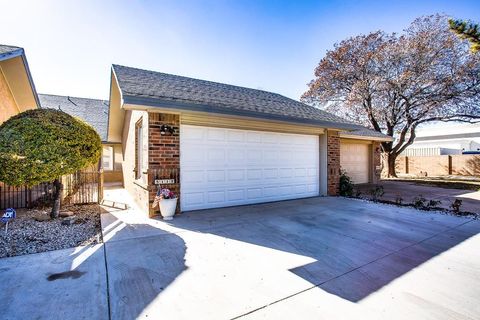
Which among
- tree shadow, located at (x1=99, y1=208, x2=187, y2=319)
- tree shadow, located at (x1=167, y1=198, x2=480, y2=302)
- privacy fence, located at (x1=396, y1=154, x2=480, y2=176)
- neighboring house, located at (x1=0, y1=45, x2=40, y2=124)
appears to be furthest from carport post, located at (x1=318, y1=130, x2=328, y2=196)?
privacy fence, located at (x1=396, y1=154, x2=480, y2=176)

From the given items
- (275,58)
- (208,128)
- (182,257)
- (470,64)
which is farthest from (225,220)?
(470,64)

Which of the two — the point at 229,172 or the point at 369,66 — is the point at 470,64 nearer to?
the point at 369,66

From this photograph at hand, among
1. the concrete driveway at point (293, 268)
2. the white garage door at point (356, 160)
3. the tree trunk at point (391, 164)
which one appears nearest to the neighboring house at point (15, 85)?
the concrete driveway at point (293, 268)

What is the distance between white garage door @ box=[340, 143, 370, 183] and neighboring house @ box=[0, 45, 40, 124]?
13.5 metres

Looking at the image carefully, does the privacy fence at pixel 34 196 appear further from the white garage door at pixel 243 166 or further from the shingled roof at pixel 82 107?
the shingled roof at pixel 82 107

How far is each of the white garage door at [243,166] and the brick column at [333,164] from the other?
1.44ft

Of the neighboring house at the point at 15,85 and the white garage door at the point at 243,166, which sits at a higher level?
the neighboring house at the point at 15,85

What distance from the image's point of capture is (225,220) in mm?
5703

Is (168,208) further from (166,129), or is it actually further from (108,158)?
(108,158)

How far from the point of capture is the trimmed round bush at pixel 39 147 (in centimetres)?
517

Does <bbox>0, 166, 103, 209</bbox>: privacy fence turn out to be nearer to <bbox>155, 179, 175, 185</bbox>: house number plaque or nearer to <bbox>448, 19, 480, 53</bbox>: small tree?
<bbox>155, 179, 175, 185</bbox>: house number plaque

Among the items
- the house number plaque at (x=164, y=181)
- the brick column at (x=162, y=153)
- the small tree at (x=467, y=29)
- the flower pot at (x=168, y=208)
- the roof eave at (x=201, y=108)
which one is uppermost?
the small tree at (x=467, y=29)

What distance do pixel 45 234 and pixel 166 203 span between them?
238 centimetres

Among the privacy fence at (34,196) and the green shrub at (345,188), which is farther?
the green shrub at (345,188)
